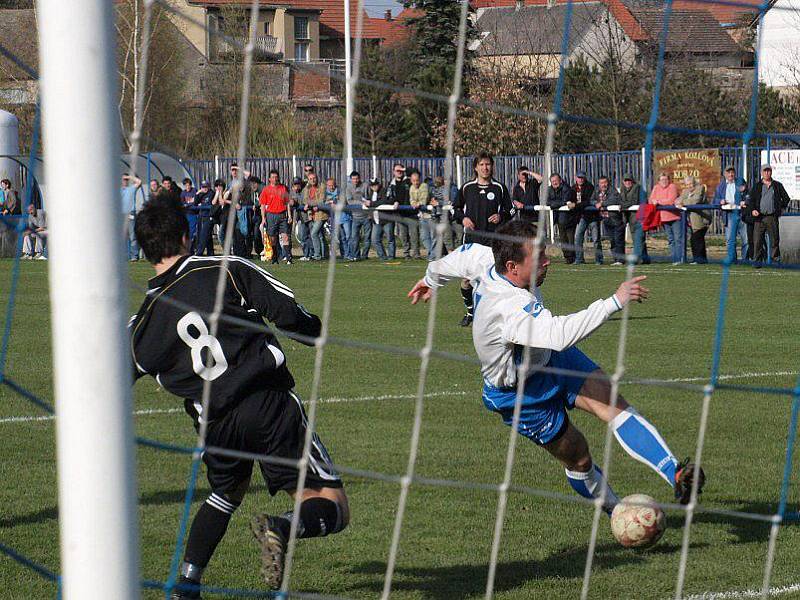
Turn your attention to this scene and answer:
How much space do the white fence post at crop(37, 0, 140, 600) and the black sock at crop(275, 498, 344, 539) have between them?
1.88m

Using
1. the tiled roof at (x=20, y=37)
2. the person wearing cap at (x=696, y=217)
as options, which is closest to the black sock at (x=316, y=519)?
the person wearing cap at (x=696, y=217)

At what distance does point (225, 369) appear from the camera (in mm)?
4539

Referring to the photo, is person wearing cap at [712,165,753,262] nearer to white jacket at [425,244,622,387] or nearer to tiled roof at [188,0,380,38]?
tiled roof at [188,0,380,38]

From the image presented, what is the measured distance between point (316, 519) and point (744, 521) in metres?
2.30

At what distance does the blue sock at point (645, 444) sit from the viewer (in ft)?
17.6

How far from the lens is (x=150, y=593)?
15.5ft

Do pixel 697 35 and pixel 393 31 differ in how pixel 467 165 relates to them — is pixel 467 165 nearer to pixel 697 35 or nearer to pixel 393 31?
pixel 697 35

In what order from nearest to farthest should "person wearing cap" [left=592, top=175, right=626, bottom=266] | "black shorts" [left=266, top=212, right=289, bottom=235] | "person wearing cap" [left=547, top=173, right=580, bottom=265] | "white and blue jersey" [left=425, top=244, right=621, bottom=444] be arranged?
"white and blue jersey" [left=425, top=244, right=621, bottom=444]
"person wearing cap" [left=592, top=175, right=626, bottom=266]
"person wearing cap" [left=547, top=173, right=580, bottom=265]
"black shorts" [left=266, top=212, right=289, bottom=235]

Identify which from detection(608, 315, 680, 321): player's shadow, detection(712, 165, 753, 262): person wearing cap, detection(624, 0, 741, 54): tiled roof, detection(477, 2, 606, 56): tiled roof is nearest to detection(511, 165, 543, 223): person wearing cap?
detection(712, 165, 753, 262): person wearing cap

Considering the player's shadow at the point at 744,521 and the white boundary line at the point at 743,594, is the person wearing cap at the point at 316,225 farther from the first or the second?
the white boundary line at the point at 743,594

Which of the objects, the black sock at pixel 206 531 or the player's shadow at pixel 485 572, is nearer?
the black sock at pixel 206 531

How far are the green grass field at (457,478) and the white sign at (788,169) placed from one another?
10.2 metres

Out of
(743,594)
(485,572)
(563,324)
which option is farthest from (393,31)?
(743,594)

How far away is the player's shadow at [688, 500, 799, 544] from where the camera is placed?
5.53m
